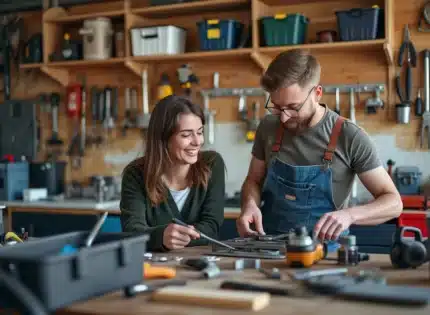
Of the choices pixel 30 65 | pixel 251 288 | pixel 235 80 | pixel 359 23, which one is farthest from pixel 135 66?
pixel 251 288

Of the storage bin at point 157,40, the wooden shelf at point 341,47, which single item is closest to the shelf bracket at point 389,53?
the wooden shelf at point 341,47

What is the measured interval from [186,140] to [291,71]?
0.50 meters

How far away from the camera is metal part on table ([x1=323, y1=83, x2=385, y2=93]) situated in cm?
420

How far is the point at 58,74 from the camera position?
16.8ft

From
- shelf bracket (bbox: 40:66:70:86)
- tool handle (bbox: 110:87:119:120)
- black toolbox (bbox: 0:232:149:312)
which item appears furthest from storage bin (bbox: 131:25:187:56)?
black toolbox (bbox: 0:232:149:312)

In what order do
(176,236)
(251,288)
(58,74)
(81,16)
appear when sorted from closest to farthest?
(251,288) < (176,236) < (81,16) < (58,74)

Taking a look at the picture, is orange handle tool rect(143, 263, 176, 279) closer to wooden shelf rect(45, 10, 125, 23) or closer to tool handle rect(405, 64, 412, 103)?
tool handle rect(405, 64, 412, 103)

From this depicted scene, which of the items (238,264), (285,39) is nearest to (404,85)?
(285,39)

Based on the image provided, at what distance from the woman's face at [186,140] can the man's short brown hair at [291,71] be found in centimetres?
36

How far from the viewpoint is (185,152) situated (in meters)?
2.56

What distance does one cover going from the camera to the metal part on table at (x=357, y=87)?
420 centimetres

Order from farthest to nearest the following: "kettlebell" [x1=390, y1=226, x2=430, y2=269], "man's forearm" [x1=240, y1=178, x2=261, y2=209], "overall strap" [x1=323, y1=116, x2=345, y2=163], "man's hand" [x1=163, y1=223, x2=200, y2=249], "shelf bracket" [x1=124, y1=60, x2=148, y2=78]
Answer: "shelf bracket" [x1=124, y1=60, x2=148, y2=78] → "man's forearm" [x1=240, y1=178, x2=261, y2=209] → "overall strap" [x1=323, y1=116, x2=345, y2=163] → "man's hand" [x1=163, y1=223, x2=200, y2=249] → "kettlebell" [x1=390, y1=226, x2=430, y2=269]

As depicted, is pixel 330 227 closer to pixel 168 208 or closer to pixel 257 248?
pixel 257 248

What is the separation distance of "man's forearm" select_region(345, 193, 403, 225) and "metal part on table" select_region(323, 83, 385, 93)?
194 cm
